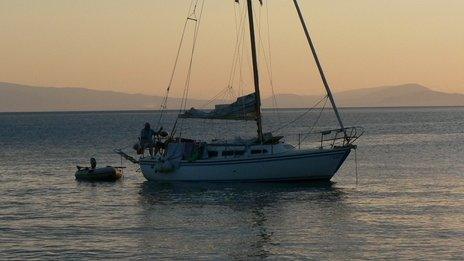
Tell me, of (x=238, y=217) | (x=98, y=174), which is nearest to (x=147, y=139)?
(x=98, y=174)

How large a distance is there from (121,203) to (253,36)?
15.9 meters

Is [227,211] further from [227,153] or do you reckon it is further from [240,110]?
[240,110]

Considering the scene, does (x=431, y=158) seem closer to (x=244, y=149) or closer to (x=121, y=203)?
(x=244, y=149)

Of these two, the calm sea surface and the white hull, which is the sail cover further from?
the calm sea surface

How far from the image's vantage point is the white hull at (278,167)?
57781mm

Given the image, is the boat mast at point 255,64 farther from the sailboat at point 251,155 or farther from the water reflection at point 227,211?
the water reflection at point 227,211

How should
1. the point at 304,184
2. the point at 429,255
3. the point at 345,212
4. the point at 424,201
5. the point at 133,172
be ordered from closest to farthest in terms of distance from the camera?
the point at 429,255 < the point at 345,212 < the point at 424,201 < the point at 304,184 < the point at 133,172

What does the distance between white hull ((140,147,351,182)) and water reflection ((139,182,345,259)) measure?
58 cm

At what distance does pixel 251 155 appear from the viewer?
191 feet

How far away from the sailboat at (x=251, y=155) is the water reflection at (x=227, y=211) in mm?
701

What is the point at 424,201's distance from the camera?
161 ft

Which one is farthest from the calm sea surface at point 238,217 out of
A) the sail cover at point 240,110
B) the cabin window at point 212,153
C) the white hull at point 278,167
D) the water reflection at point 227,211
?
the sail cover at point 240,110

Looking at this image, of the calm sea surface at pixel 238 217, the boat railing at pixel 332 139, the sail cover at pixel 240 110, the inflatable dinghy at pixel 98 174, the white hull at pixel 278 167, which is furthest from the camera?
the inflatable dinghy at pixel 98 174

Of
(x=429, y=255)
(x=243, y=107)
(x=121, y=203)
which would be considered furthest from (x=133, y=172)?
(x=429, y=255)
